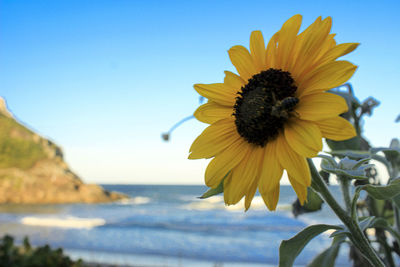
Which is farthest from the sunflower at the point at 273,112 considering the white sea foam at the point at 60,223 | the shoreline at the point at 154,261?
the white sea foam at the point at 60,223

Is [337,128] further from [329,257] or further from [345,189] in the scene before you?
[329,257]

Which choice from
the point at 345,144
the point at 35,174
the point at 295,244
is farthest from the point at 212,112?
the point at 35,174

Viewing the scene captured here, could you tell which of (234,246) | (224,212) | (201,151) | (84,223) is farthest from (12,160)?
(201,151)

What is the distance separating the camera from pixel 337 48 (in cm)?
50

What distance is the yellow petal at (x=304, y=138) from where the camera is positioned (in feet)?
1.51

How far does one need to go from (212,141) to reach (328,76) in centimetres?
21

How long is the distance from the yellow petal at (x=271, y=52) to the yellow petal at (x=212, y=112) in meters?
0.11

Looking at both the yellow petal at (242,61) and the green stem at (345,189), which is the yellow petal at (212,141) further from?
the green stem at (345,189)

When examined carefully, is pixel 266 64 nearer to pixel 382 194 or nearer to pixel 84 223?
pixel 382 194

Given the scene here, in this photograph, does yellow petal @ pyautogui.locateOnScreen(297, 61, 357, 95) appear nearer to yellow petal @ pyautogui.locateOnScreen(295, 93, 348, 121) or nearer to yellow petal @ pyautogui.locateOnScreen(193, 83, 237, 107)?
yellow petal @ pyautogui.locateOnScreen(295, 93, 348, 121)

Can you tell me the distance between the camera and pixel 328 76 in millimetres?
500

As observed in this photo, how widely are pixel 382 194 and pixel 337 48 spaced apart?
240 mm

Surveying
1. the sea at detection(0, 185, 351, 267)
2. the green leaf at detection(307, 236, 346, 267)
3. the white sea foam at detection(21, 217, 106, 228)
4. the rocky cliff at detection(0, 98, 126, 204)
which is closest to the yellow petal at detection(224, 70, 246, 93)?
the green leaf at detection(307, 236, 346, 267)

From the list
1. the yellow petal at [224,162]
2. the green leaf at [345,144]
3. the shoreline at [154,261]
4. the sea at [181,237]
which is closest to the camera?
the yellow petal at [224,162]
